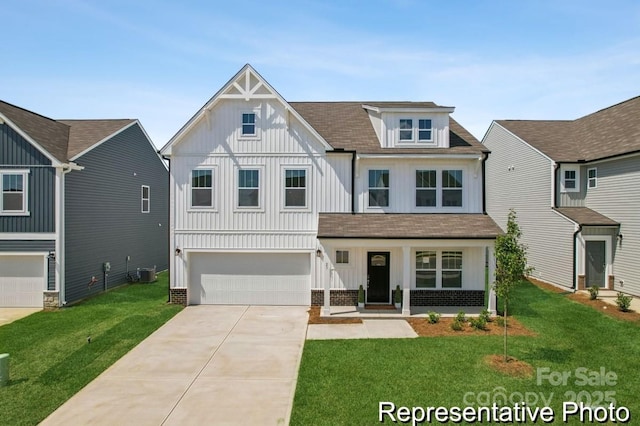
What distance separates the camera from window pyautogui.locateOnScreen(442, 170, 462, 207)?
15.7 meters

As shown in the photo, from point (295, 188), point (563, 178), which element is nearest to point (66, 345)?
point (295, 188)

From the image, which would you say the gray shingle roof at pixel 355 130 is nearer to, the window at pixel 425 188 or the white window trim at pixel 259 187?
the window at pixel 425 188

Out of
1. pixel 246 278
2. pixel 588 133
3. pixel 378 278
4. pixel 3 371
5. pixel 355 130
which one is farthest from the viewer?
pixel 588 133

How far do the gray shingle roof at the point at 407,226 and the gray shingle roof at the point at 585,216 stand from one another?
18.3ft

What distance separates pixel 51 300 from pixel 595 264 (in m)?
23.2

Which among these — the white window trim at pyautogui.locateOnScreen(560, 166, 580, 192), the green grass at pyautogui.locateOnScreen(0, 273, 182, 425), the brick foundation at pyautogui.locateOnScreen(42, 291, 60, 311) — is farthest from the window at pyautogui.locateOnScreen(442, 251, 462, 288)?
the brick foundation at pyautogui.locateOnScreen(42, 291, 60, 311)

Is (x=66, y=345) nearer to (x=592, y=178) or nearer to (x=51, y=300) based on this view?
(x=51, y=300)

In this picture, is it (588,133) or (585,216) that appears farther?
(588,133)

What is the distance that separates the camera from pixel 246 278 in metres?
15.9

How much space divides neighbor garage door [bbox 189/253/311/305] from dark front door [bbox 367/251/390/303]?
8.14 ft

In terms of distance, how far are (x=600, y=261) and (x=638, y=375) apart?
10.7 meters

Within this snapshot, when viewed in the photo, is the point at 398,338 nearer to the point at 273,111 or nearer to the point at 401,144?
the point at 401,144

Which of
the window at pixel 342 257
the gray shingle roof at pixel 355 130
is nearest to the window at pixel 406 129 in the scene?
the gray shingle roof at pixel 355 130

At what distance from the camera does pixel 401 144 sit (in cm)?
1598
